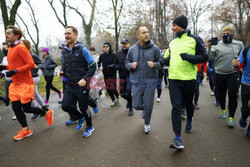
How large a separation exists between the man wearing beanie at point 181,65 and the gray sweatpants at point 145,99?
50 centimetres

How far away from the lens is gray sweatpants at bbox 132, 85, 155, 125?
9.97ft

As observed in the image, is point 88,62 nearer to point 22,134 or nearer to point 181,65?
point 181,65

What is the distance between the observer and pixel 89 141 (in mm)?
3014

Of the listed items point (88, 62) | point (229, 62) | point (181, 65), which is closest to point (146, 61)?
point (181, 65)

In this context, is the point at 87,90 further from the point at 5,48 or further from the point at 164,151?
the point at 5,48

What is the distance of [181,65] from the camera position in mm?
2543

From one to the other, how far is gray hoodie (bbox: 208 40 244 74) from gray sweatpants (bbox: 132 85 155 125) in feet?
5.18

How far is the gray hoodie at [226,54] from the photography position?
3358 millimetres

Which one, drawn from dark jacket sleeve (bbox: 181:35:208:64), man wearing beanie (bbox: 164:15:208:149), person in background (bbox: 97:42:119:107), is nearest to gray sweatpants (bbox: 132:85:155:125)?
man wearing beanie (bbox: 164:15:208:149)

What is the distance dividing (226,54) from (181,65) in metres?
1.61

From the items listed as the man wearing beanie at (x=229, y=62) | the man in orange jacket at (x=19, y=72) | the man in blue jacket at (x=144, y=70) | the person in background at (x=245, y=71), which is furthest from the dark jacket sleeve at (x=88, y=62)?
the person in background at (x=245, y=71)

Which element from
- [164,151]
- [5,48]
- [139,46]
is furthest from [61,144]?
[5,48]

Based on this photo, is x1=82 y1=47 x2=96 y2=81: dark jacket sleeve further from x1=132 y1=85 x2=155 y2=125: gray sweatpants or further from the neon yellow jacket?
the neon yellow jacket

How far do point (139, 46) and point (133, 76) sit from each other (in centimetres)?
62
